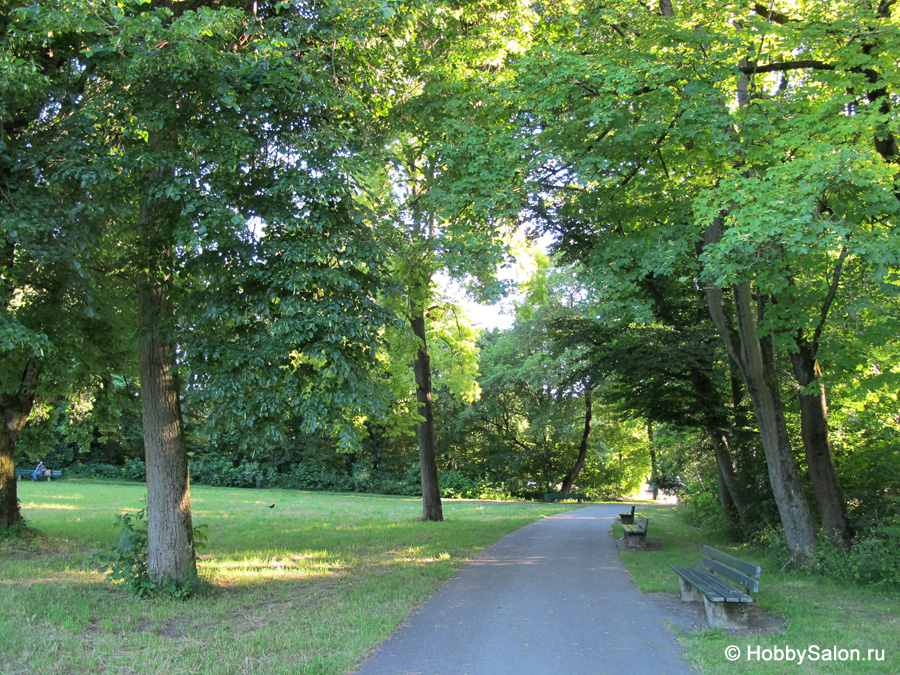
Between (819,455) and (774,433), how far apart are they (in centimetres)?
102

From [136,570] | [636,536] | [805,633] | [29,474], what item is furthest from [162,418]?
[29,474]

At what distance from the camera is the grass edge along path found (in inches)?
211

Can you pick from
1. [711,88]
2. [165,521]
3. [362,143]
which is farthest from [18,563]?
[711,88]

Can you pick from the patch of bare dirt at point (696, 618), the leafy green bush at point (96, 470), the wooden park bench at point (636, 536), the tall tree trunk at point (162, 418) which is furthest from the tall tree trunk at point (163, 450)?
the leafy green bush at point (96, 470)

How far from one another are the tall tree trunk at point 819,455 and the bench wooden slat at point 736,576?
392 centimetres

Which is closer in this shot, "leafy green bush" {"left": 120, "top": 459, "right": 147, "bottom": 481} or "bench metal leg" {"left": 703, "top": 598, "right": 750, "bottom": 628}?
"bench metal leg" {"left": 703, "top": 598, "right": 750, "bottom": 628}

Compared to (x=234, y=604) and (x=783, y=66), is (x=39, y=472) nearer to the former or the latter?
(x=234, y=604)

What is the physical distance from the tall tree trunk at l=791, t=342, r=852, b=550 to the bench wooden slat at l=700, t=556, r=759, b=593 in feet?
12.8

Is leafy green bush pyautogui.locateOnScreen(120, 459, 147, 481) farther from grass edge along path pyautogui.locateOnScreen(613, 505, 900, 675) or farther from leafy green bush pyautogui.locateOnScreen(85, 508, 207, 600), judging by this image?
grass edge along path pyautogui.locateOnScreen(613, 505, 900, 675)

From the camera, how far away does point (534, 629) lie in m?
6.47

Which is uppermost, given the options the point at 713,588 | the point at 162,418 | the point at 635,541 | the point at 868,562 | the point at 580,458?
the point at 162,418

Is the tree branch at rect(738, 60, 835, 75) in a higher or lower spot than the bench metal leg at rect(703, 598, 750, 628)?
higher

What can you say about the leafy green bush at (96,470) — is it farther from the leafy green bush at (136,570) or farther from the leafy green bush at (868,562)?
the leafy green bush at (868,562)

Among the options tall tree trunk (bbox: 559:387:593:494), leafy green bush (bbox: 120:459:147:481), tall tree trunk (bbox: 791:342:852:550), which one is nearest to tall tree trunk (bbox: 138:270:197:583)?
tall tree trunk (bbox: 791:342:852:550)
